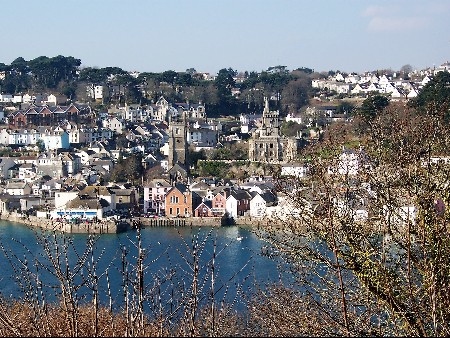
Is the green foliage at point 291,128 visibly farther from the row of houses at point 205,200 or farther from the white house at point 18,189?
the white house at point 18,189

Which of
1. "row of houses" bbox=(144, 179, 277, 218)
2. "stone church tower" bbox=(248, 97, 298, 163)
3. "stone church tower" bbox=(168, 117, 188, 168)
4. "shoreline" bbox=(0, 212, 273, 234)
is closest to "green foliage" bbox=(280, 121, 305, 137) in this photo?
"stone church tower" bbox=(248, 97, 298, 163)

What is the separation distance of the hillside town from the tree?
4.43 meters

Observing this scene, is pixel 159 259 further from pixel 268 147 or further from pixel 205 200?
pixel 268 147

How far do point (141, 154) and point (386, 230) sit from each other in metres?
13.2

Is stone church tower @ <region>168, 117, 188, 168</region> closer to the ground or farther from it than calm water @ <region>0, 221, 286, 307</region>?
farther from it

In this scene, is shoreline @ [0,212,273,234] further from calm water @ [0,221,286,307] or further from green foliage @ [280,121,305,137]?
green foliage @ [280,121,305,137]

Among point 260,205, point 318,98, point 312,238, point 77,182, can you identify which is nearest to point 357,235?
point 312,238

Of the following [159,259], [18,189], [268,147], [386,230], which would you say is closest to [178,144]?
[268,147]

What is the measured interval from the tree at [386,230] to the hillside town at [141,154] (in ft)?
14.5

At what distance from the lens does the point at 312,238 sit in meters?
2.77

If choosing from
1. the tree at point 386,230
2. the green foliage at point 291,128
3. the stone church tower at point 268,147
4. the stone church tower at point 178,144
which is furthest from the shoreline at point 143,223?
the tree at point 386,230

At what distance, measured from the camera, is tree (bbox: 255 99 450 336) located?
2.33 m

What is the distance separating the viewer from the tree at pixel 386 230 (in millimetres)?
2328

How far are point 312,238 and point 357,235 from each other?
185 mm
